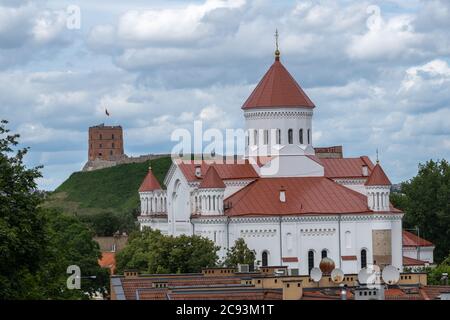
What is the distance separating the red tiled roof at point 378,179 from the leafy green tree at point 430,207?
22914 mm

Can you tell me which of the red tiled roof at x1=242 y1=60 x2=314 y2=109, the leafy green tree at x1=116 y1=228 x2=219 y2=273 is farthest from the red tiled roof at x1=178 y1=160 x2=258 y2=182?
the leafy green tree at x1=116 y1=228 x2=219 y2=273

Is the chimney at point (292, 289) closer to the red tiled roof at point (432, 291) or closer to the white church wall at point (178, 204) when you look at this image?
the red tiled roof at point (432, 291)

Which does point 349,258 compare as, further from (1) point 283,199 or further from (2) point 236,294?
(2) point 236,294

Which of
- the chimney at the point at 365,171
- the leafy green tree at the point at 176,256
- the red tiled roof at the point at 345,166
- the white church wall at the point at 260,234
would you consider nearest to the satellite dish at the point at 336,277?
the leafy green tree at the point at 176,256

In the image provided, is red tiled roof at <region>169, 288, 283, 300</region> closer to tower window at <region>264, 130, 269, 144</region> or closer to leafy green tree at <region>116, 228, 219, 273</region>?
leafy green tree at <region>116, 228, 219, 273</region>

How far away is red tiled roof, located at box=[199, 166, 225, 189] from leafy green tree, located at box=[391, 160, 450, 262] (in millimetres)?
30234

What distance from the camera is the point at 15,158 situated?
37.3 meters

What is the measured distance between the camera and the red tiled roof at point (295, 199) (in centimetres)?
9500

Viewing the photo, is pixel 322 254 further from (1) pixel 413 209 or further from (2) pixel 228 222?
(1) pixel 413 209

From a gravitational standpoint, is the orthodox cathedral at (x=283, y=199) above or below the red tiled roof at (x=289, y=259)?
above

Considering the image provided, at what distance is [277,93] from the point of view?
10069cm

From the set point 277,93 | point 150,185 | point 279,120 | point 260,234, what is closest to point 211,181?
point 260,234

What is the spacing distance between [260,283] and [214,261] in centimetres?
3439
